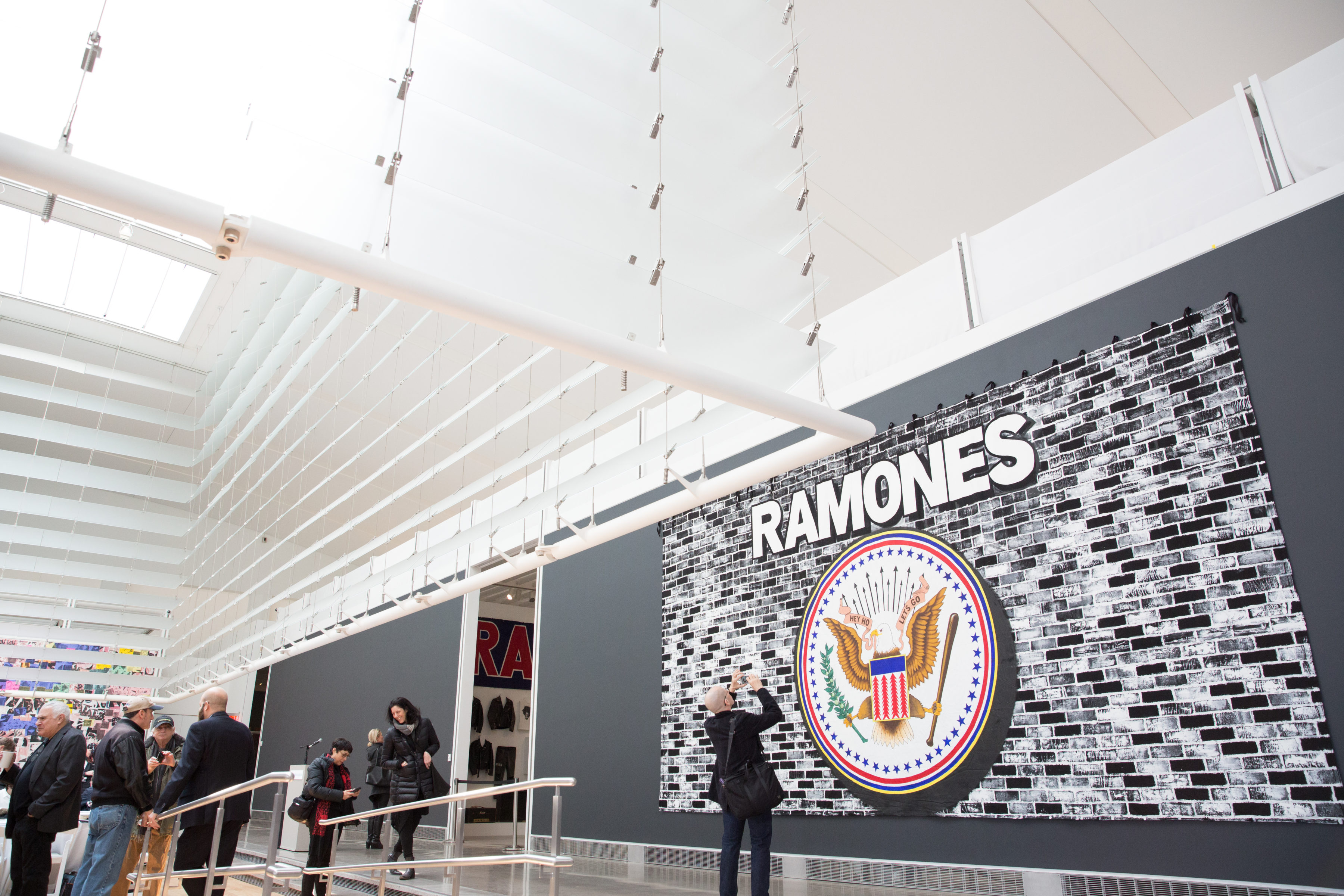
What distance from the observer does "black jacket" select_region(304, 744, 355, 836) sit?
5012 millimetres

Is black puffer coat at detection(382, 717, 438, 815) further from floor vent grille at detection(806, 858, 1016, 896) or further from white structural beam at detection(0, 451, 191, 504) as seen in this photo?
white structural beam at detection(0, 451, 191, 504)

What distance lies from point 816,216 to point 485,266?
1866 mm

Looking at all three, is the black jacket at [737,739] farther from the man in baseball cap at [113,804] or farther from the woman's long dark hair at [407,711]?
the man in baseball cap at [113,804]

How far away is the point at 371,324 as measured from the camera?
7.51 m

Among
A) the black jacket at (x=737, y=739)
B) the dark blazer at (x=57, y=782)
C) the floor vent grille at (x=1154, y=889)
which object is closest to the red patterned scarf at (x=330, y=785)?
the dark blazer at (x=57, y=782)

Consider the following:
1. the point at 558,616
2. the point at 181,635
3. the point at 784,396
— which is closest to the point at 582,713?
the point at 558,616

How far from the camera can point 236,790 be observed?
385 cm

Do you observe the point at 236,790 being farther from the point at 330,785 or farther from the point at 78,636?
the point at 78,636

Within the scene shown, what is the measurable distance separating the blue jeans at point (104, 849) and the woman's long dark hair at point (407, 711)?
215cm

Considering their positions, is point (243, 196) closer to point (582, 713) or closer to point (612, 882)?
point (612, 882)

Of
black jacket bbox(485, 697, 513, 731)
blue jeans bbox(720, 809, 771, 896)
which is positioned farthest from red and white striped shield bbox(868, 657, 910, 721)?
black jacket bbox(485, 697, 513, 731)

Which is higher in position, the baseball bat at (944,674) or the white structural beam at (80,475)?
the white structural beam at (80,475)

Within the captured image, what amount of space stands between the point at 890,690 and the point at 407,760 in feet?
11.8

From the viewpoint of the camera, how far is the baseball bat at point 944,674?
487cm
